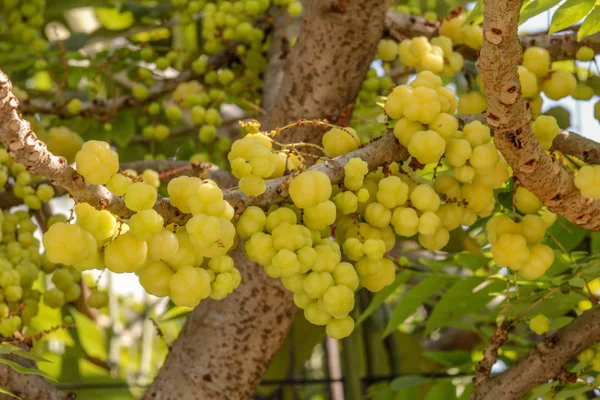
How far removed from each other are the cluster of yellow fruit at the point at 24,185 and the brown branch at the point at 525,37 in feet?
2.80

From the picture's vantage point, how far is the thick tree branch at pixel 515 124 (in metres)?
0.87

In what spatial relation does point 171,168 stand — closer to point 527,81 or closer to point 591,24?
point 527,81

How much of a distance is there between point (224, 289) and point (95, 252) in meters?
0.16

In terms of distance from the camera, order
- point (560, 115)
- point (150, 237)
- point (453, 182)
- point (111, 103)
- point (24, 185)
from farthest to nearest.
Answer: point (560, 115), point (111, 103), point (24, 185), point (453, 182), point (150, 237)

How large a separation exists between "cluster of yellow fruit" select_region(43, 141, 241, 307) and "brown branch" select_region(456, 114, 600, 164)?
44 cm

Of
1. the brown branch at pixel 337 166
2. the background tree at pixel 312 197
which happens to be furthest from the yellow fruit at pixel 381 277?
the brown branch at pixel 337 166

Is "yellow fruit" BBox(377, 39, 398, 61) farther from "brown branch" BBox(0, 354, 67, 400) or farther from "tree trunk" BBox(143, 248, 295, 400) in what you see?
"brown branch" BBox(0, 354, 67, 400)

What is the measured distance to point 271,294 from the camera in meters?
1.57

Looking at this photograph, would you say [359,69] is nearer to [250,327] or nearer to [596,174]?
[250,327]

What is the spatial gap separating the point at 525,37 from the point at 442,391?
2.48ft

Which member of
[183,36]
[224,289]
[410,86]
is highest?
[183,36]

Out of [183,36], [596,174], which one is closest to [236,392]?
[596,174]

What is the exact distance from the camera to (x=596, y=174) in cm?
106

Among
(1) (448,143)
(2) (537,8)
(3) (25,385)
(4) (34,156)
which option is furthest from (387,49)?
(4) (34,156)
